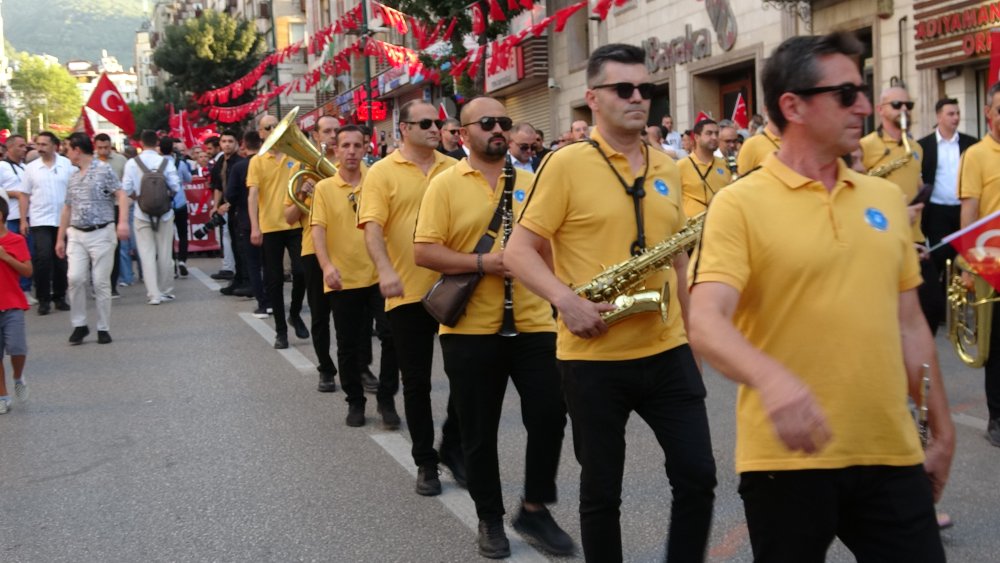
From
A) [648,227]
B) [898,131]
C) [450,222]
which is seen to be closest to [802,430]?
[648,227]

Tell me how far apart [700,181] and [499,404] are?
4.62 m

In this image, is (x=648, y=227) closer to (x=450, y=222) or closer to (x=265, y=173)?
(x=450, y=222)

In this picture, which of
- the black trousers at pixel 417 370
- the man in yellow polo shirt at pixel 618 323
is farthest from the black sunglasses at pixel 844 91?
the black trousers at pixel 417 370

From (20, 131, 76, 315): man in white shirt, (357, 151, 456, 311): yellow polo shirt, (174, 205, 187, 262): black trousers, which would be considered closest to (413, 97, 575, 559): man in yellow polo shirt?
(357, 151, 456, 311): yellow polo shirt

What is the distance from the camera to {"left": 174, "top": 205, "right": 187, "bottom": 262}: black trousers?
18.0 m

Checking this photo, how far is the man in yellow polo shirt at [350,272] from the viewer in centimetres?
754

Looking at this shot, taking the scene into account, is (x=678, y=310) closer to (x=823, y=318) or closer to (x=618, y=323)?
(x=618, y=323)

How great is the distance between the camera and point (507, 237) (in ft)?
17.0

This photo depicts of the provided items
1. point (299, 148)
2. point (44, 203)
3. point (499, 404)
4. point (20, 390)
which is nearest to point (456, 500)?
point (499, 404)

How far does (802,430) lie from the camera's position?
95.8 inches

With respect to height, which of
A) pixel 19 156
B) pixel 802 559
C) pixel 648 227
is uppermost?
pixel 19 156

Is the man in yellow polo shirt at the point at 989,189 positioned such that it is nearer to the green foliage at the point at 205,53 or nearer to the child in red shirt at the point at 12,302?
the child in red shirt at the point at 12,302

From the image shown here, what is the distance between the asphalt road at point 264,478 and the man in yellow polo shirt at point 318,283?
0.73ft

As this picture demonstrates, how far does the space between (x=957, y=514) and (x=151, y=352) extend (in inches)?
299
